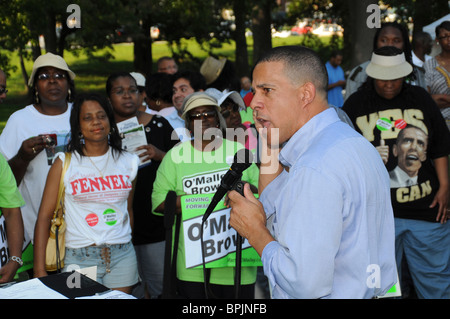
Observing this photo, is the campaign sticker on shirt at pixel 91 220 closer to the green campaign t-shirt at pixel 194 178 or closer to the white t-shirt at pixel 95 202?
the white t-shirt at pixel 95 202

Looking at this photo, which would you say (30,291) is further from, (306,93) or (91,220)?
(91,220)

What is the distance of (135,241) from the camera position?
514 cm

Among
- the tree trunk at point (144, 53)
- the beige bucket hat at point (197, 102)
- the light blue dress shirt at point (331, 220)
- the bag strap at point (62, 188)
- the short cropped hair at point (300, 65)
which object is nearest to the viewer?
the light blue dress shirt at point (331, 220)

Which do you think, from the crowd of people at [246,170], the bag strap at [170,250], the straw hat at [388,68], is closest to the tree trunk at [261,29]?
the crowd of people at [246,170]

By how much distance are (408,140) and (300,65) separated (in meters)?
2.61

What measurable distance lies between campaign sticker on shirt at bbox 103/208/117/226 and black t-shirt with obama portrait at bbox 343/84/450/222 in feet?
7.21

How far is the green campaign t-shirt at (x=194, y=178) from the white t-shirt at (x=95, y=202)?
33 cm

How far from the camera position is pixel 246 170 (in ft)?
15.1

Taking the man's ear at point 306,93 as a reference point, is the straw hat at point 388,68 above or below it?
above

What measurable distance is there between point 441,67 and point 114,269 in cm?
392

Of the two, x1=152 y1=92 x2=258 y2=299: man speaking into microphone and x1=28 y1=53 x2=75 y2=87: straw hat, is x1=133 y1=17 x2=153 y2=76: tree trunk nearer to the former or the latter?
x1=28 y1=53 x2=75 y2=87: straw hat

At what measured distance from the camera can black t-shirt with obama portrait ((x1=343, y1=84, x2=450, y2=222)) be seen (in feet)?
15.7

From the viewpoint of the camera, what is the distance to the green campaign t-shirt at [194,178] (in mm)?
4477

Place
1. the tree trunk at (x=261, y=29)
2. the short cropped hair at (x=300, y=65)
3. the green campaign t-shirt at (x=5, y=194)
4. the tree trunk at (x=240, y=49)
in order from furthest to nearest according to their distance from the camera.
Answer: the tree trunk at (x=261, y=29), the tree trunk at (x=240, y=49), the green campaign t-shirt at (x=5, y=194), the short cropped hair at (x=300, y=65)
